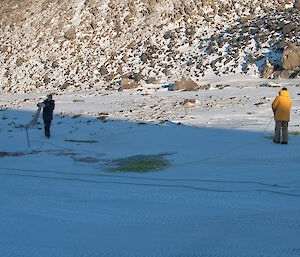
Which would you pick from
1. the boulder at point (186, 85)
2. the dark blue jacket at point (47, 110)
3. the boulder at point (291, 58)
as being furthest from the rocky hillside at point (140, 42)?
the dark blue jacket at point (47, 110)

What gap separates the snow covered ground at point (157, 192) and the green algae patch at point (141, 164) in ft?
0.51

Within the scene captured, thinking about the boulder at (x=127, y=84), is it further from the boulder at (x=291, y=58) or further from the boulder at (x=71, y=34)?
the boulder at (x=71, y=34)

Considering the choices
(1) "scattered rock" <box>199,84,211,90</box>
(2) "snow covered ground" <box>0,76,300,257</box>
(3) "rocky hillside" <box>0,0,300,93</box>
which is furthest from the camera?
(3) "rocky hillside" <box>0,0,300,93</box>

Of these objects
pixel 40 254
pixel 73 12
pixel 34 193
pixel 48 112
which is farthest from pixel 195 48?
pixel 40 254

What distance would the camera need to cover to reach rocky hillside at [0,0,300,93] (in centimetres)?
1975

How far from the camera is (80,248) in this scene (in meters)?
2.55

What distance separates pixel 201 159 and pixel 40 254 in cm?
389

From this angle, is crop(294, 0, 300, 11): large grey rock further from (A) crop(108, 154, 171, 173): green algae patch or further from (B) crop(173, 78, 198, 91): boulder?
(A) crop(108, 154, 171, 173): green algae patch

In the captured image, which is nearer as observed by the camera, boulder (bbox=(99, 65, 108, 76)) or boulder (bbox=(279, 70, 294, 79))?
boulder (bbox=(279, 70, 294, 79))

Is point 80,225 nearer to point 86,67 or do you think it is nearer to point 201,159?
point 201,159

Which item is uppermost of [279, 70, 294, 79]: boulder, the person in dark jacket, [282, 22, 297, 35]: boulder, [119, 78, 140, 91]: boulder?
[282, 22, 297, 35]: boulder

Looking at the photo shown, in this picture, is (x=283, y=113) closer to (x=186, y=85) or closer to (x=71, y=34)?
(x=186, y=85)

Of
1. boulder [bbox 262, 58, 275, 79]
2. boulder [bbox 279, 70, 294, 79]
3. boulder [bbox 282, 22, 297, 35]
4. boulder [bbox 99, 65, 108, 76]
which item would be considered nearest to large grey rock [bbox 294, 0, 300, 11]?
boulder [bbox 282, 22, 297, 35]

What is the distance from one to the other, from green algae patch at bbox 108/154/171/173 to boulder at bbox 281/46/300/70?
1297 cm
